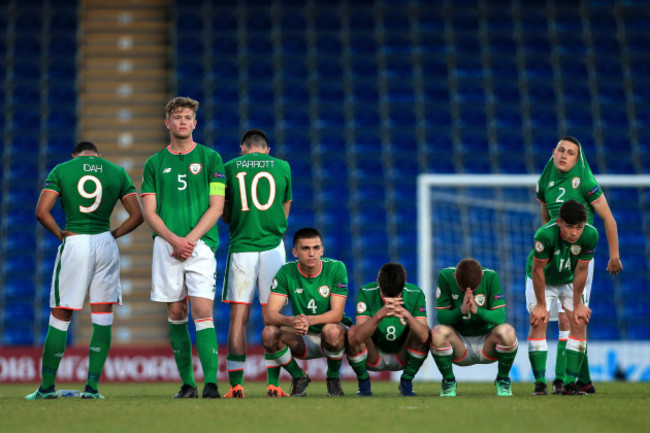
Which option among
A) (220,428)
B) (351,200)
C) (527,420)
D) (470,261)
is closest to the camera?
(220,428)

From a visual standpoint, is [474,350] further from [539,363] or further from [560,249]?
[560,249]

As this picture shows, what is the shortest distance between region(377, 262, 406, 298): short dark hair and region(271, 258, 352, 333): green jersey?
1.18ft

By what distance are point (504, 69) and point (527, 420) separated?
1288 cm

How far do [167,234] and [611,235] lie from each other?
3.56 m

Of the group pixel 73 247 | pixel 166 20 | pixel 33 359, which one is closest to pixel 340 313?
pixel 73 247

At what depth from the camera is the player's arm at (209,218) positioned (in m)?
6.54

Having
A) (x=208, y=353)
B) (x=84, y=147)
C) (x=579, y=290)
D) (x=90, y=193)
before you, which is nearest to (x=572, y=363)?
(x=579, y=290)

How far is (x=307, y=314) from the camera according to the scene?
689cm

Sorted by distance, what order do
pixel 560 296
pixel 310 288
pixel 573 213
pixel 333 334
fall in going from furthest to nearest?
pixel 560 296 → pixel 310 288 → pixel 333 334 → pixel 573 213

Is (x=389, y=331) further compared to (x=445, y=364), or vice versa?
(x=389, y=331)

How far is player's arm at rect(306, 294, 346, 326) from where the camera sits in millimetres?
6660

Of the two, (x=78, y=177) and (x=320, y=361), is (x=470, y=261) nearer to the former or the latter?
(x=78, y=177)

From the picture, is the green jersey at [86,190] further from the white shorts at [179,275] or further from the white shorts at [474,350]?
the white shorts at [474,350]

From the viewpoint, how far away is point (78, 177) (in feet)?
22.7
